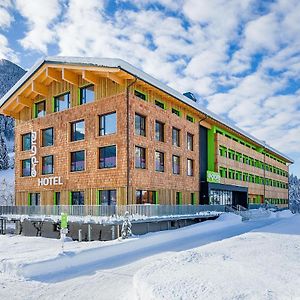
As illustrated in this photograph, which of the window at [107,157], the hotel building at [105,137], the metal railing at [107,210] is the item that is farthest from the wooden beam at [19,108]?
the window at [107,157]

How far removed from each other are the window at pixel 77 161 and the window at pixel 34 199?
5.21 meters

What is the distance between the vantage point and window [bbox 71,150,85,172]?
1048 inches

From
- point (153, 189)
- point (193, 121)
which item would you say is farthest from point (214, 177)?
point (153, 189)

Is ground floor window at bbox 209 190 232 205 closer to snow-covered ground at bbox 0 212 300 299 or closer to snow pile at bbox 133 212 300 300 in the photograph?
snow-covered ground at bbox 0 212 300 299

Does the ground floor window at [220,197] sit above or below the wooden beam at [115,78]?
below

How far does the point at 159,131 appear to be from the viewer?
2772 centimetres

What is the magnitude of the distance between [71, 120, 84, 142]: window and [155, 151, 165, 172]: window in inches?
242

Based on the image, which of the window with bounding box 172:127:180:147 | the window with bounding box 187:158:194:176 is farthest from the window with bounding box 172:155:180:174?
Result: the window with bounding box 187:158:194:176

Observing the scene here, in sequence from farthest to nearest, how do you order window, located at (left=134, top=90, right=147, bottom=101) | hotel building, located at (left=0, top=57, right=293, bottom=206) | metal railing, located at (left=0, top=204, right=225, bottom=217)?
window, located at (left=134, top=90, right=147, bottom=101)
hotel building, located at (left=0, top=57, right=293, bottom=206)
metal railing, located at (left=0, top=204, right=225, bottom=217)

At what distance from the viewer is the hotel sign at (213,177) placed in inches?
1359

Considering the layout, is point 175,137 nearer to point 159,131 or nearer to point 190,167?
point 159,131

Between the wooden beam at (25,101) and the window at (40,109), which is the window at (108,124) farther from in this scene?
the wooden beam at (25,101)

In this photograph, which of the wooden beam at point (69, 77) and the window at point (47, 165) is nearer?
the wooden beam at point (69, 77)

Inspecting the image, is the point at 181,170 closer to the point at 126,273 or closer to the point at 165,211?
the point at 165,211
